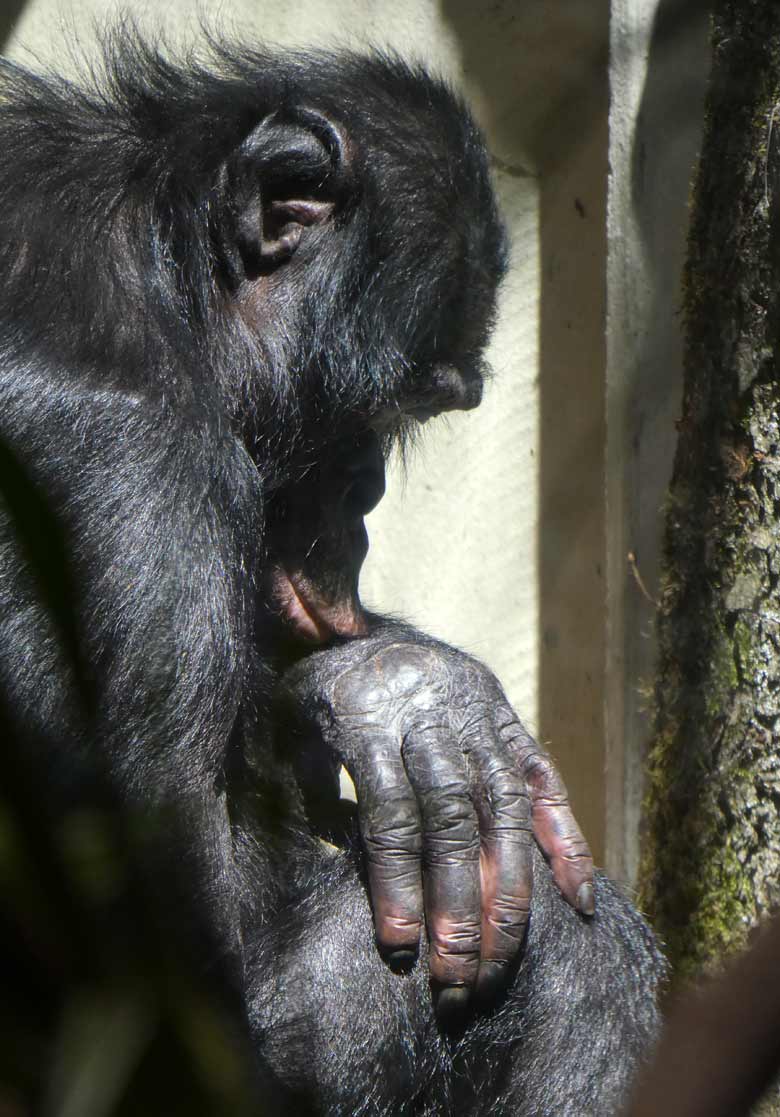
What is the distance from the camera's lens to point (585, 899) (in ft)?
8.77

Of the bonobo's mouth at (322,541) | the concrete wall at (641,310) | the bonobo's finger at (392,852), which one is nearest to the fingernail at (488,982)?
the bonobo's finger at (392,852)

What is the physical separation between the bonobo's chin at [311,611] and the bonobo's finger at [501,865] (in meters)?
0.53

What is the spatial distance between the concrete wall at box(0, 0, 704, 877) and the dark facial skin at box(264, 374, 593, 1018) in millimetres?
1283

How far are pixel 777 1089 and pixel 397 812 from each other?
2.82ft

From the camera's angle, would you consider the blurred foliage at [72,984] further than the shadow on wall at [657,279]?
No

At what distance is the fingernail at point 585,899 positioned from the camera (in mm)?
2670

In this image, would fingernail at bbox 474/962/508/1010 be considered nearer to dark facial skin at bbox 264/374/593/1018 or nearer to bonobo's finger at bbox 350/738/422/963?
dark facial skin at bbox 264/374/593/1018

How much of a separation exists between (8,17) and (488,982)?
3318 mm

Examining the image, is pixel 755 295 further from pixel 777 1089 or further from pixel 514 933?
pixel 777 1089

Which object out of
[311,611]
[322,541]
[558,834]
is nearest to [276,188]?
[322,541]

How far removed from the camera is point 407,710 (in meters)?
2.69

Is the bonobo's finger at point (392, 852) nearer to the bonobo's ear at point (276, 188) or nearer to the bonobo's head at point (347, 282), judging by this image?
the bonobo's head at point (347, 282)

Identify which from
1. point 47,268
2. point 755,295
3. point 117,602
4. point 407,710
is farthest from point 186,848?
point 755,295

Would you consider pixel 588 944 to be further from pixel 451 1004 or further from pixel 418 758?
pixel 418 758
